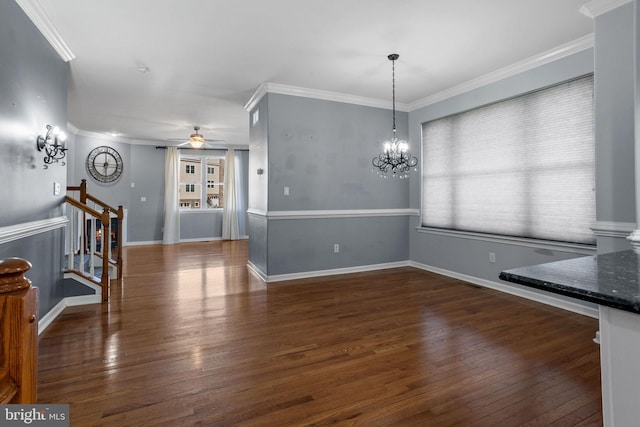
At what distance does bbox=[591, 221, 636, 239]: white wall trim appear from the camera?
7.96 ft

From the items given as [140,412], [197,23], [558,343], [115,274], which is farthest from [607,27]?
[115,274]

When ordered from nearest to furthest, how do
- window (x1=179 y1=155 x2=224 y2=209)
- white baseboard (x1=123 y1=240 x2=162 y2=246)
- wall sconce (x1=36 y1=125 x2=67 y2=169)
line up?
1. wall sconce (x1=36 y1=125 x2=67 y2=169)
2. white baseboard (x1=123 y1=240 x2=162 y2=246)
3. window (x1=179 y1=155 x2=224 y2=209)

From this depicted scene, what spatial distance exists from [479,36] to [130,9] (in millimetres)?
3114

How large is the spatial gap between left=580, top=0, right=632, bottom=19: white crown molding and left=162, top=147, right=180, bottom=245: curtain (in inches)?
324

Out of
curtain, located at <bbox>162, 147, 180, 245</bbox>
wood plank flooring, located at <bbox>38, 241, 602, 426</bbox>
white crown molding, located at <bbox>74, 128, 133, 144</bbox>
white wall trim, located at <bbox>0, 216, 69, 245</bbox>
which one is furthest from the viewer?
curtain, located at <bbox>162, 147, 180, 245</bbox>

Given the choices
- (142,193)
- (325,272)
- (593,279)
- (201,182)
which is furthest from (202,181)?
(593,279)

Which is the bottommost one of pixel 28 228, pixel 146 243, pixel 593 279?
pixel 146 243

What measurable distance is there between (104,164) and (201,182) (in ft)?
7.39

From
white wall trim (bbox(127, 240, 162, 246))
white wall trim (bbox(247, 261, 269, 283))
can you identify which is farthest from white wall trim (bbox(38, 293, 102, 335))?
white wall trim (bbox(127, 240, 162, 246))

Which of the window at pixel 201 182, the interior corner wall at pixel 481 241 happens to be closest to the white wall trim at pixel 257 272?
the interior corner wall at pixel 481 241

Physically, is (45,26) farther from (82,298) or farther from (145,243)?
(145,243)

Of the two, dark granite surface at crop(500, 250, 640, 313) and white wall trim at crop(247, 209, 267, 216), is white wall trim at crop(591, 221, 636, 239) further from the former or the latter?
white wall trim at crop(247, 209, 267, 216)

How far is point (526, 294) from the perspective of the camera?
11.9 feet

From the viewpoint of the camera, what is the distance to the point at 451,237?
179 inches
